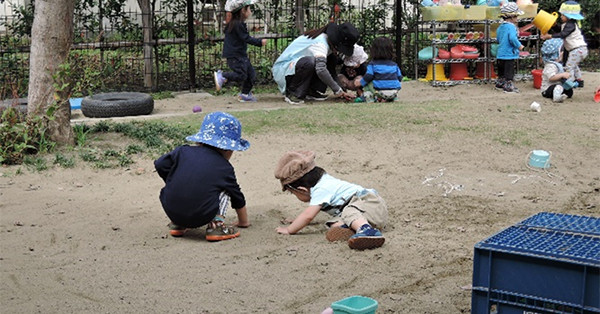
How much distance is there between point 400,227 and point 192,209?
1657mm

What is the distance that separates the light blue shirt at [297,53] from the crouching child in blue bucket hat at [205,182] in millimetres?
6448

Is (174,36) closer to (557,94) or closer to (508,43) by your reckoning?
(508,43)

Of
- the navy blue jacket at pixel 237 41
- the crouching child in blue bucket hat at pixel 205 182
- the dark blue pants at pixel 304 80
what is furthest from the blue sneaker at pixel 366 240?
the navy blue jacket at pixel 237 41

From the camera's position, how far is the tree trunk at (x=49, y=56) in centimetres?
919

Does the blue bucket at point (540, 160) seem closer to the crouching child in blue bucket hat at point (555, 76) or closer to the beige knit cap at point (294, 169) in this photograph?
the beige knit cap at point (294, 169)

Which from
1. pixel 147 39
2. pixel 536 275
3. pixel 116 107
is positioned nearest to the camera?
pixel 536 275

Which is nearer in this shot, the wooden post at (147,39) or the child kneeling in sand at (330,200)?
the child kneeling in sand at (330,200)

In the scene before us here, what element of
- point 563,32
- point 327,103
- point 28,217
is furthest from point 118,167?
point 563,32

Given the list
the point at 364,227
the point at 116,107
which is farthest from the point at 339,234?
the point at 116,107

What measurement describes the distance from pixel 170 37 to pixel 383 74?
162 inches

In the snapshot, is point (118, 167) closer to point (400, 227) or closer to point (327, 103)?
point (400, 227)

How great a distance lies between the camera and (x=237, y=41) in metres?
13.2

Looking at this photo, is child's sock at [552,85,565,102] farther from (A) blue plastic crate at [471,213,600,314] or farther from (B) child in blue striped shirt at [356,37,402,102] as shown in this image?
(A) blue plastic crate at [471,213,600,314]

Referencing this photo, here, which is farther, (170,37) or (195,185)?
(170,37)
